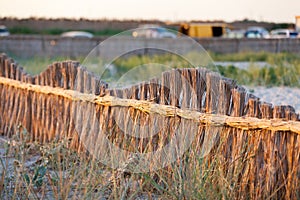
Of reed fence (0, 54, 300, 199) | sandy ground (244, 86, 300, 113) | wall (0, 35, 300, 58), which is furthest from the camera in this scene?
wall (0, 35, 300, 58)

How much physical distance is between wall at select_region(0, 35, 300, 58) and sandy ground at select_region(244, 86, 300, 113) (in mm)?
8352

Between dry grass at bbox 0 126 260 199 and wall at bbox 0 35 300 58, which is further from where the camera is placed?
wall at bbox 0 35 300 58

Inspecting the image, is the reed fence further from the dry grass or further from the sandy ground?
the sandy ground

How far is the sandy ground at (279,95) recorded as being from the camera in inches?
332

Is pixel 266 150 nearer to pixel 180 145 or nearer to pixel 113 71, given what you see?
pixel 180 145

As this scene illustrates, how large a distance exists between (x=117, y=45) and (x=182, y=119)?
1509cm

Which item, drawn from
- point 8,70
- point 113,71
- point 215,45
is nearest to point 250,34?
point 215,45

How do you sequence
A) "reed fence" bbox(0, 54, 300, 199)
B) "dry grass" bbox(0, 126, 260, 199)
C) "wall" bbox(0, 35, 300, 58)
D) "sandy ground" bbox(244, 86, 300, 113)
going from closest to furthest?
"dry grass" bbox(0, 126, 260, 199) < "reed fence" bbox(0, 54, 300, 199) < "sandy ground" bbox(244, 86, 300, 113) < "wall" bbox(0, 35, 300, 58)

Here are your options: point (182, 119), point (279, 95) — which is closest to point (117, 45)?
point (279, 95)

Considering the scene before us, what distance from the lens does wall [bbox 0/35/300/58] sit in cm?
1906

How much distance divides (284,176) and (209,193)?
54 cm

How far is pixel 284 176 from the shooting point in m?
3.88

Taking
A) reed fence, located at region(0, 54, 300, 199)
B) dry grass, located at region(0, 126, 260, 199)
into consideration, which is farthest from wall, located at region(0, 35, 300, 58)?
dry grass, located at region(0, 126, 260, 199)

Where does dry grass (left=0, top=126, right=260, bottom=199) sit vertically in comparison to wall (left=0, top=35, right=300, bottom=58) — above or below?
above
